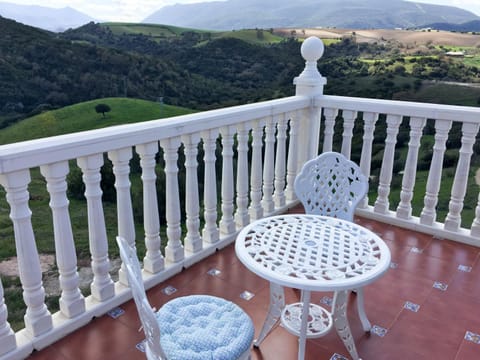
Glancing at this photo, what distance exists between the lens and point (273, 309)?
6.51ft

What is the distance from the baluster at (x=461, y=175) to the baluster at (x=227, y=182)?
1.82 m

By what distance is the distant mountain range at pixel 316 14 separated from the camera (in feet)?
40.6

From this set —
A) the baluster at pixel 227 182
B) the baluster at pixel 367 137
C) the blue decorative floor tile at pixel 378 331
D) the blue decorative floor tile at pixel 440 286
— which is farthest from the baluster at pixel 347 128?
the blue decorative floor tile at pixel 378 331

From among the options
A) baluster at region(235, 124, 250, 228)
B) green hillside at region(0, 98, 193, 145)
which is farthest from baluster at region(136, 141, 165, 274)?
green hillside at region(0, 98, 193, 145)

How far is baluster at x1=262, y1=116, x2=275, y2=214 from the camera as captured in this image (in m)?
3.27

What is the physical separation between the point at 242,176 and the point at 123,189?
1.14m

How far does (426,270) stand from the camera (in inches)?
112

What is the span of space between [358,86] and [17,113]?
468 inches

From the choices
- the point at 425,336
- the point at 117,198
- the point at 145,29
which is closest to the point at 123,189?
the point at 117,198

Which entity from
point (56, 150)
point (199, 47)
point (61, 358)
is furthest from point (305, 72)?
point (199, 47)

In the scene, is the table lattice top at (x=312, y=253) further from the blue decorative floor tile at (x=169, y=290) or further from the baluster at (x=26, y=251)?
the baluster at (x=26, y=251)

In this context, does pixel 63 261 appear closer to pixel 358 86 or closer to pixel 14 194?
pixel 14 194

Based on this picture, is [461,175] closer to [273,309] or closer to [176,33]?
[273,309]

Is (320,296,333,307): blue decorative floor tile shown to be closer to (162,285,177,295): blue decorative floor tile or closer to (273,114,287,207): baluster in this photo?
(162,285,177,295): blue decorative floor tile
